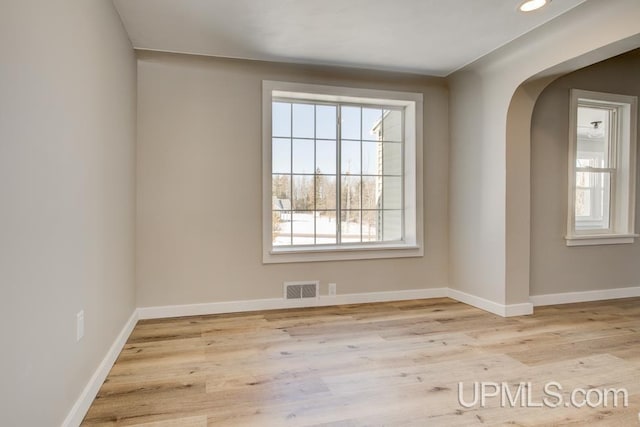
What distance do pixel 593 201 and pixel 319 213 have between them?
3.00 meters

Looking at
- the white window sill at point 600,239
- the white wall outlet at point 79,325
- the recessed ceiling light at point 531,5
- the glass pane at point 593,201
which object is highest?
the recessed ceiling light at point 531,5

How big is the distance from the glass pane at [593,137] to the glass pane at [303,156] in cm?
283

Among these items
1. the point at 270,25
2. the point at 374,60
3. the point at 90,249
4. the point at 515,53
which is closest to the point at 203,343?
the point at 90,249

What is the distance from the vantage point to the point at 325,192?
397 centimetres

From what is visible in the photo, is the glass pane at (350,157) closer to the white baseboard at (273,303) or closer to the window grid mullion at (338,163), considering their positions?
the window grid mullion at (338,163)

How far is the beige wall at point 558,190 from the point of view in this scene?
12.4 ft

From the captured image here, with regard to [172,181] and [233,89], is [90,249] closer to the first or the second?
[172,181]

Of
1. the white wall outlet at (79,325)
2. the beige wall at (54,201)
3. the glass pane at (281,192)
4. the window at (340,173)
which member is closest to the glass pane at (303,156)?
the window at (340,173)

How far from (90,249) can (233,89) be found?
210 centimetres

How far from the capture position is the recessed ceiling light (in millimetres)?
2473

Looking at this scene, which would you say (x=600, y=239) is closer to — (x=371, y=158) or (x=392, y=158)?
(x=392, y=158)

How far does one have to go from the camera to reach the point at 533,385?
2.11 meters

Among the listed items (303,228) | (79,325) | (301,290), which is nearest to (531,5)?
(303,228)
